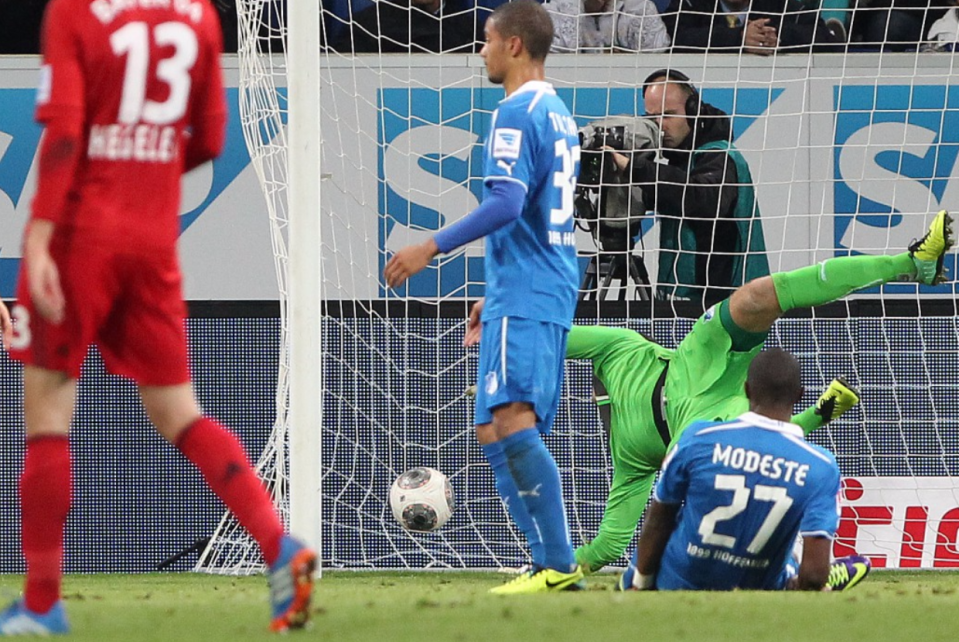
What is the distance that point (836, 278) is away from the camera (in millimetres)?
6484

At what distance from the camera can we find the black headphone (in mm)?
8336

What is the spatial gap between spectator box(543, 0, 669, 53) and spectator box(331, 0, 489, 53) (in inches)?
19.8

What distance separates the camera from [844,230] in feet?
29.1

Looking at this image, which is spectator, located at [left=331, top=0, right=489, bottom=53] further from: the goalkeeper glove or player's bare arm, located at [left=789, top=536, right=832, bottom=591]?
player's bare arm, located at [left=789, top=536, right=832, bottom=591]

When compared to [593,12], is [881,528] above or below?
below

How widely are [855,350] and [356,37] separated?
10.8 feet

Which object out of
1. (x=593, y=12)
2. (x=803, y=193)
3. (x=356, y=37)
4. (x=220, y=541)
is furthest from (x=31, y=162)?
(x=803, y=193)

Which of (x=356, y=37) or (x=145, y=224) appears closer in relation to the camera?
(x=145, y=224)

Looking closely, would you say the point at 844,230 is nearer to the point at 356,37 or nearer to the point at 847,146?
the point at 847,146

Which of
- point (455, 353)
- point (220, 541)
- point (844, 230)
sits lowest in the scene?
point (220, 541)

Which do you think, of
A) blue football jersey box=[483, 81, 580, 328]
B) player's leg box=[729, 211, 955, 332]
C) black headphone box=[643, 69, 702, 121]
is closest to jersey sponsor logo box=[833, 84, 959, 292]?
black headphone box=[643, 69, 702, 121]

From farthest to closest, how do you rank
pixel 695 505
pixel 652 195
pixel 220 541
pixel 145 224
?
pixel 652 195, pixel 220 541, pixel 695 505, pixel 145 224

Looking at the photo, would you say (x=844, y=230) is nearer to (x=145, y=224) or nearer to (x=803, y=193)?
(x=803, y=193)

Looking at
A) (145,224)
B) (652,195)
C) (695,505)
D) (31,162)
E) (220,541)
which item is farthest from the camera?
(31,162)
